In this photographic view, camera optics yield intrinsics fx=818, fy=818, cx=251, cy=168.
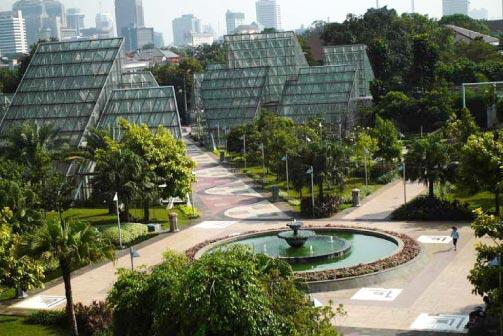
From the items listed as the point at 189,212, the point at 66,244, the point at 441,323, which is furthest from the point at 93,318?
the point at 189,212

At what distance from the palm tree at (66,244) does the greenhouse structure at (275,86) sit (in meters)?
65.4

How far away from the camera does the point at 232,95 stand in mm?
98250

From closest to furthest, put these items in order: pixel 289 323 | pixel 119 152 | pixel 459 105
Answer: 1. pixel 289 323
2. pixel 119 152
3. pixel 459 105

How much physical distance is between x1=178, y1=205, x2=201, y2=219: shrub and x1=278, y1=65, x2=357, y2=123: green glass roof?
38.3 m

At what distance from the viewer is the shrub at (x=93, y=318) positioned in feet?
100

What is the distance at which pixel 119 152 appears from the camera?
167ft

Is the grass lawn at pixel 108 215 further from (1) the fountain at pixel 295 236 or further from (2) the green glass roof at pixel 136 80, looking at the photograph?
(2) the green glass roof at pixel 136 80

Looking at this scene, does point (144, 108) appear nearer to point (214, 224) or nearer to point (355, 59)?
point (214, 224)

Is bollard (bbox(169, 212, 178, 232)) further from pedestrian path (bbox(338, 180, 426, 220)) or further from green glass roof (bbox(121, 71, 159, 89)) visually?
green glass roof (bbox(121, 71, 159, 89))

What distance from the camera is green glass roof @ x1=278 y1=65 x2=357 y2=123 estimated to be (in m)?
93.8

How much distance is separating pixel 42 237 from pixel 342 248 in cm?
1735

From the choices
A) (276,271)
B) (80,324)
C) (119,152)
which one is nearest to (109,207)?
(119,152)

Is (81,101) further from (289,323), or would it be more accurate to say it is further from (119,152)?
(289,323)

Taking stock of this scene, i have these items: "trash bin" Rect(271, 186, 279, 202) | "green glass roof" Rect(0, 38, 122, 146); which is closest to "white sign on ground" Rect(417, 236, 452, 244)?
"trash bin" Rect(271, 186, 279, 202)
